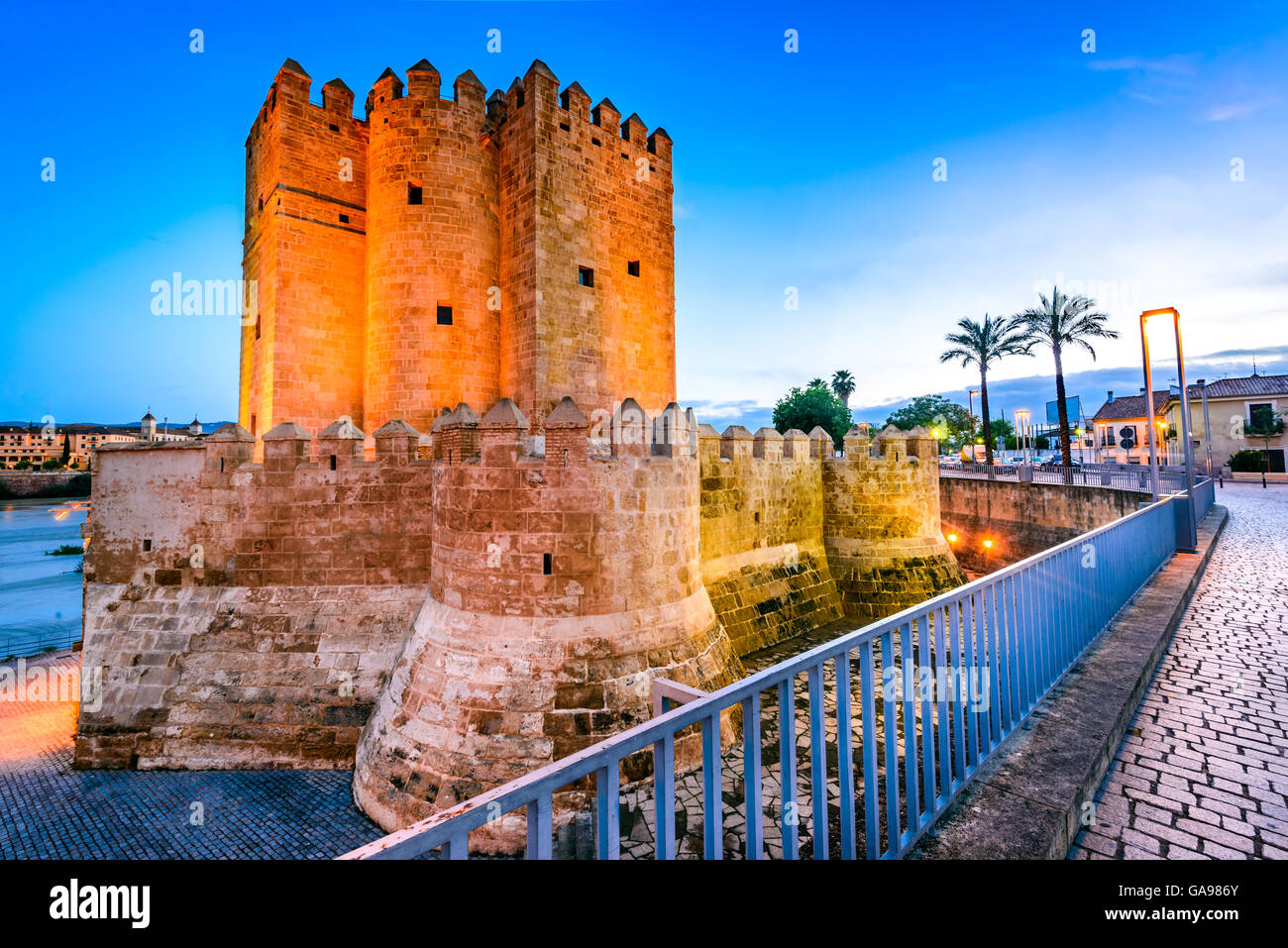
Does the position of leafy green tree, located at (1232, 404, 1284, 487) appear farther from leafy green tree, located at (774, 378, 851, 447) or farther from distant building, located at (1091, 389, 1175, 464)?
leafy green tree, located at (774, 378, 851, 447)

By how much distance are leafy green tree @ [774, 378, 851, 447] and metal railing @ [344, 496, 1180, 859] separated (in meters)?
33.1

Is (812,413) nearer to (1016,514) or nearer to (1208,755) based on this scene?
(1016,514)

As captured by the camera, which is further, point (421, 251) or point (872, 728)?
point (421, 251)

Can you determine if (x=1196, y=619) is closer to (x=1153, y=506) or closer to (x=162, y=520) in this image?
(x=1153, y=506)

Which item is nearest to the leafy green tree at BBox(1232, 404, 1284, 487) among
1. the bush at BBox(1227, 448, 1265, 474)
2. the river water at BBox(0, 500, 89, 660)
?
the bush at BBox(1227, 448, 1265, 474)

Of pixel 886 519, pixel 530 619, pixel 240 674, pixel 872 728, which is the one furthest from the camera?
pixel 886 519

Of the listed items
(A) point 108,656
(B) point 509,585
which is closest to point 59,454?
(A) point 108,656

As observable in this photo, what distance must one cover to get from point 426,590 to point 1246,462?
5174 centimetres

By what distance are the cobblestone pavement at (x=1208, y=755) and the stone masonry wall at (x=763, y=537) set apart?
254 inches

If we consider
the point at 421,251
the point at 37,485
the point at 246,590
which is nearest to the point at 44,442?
the point at 37,485

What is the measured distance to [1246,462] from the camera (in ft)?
121

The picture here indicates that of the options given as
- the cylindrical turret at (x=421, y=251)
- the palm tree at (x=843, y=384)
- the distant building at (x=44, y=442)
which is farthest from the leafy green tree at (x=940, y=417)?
the distant building at (x=44, y=442)

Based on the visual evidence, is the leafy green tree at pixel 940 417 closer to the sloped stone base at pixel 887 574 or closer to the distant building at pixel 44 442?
the sloped stone base at pixel 887 574

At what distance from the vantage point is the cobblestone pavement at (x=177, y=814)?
22.4ft
